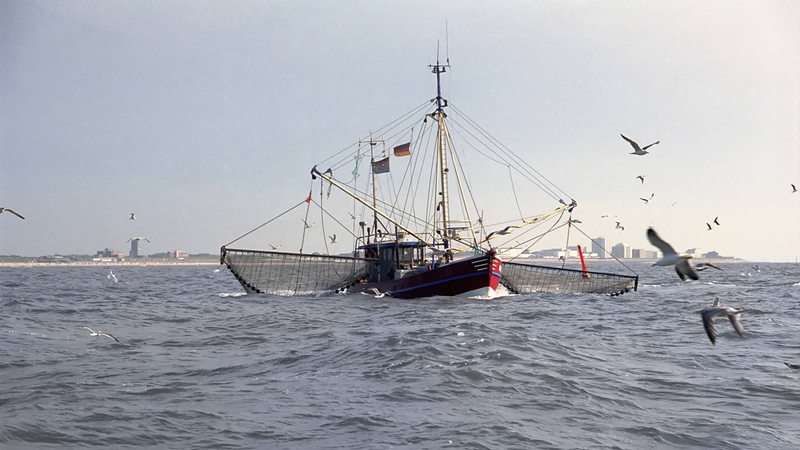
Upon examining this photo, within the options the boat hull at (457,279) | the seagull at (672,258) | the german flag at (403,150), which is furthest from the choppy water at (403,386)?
the german flag at (403,150)

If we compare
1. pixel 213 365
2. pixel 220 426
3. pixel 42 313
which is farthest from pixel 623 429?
pixel 42 313

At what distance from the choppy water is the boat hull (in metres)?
14.0

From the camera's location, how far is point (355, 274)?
4641 centimetres

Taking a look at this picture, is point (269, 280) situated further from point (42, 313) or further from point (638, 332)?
point (638, 332)

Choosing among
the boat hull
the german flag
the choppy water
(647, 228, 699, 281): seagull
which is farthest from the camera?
the german flag

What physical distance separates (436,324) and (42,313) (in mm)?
18560

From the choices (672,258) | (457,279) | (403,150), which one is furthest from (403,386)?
(403,150)

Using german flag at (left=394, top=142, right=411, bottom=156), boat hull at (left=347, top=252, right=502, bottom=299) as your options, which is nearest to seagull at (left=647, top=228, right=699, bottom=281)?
boat hull at (left=347, top=252, right=502, bottom=299)

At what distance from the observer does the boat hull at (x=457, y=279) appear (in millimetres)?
39094

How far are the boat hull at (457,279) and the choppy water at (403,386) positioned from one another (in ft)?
45.8

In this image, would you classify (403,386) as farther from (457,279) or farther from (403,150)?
(403,150)

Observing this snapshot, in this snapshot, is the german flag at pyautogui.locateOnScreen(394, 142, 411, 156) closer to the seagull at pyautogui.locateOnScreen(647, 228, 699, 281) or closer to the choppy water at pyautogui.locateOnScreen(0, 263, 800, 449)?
the choppy water at pyautogui.locateOnScreen(0, 263, 800, 449)

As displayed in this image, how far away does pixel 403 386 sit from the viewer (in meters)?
13.3

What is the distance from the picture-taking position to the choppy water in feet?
33.8
